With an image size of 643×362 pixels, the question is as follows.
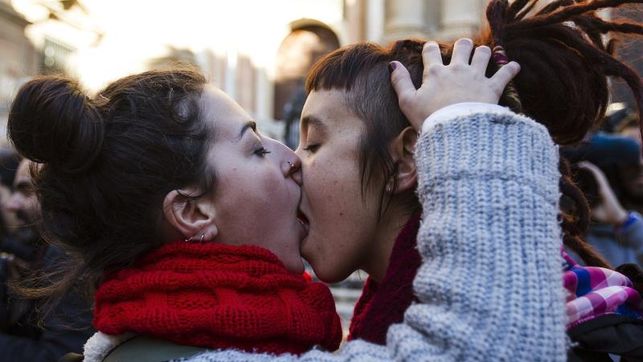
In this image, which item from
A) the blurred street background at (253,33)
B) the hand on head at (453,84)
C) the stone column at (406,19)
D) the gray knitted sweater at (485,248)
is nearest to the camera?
the gray knitted sweater at (485,248)

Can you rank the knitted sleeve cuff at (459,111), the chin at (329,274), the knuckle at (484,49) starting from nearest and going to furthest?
the knitted sleeve cuff at (459,111)
the knuckle at (484,49)
the chin at (329,274)

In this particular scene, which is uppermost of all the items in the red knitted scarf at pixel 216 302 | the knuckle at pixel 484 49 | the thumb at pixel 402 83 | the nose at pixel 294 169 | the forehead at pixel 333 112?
the knuckle at pixel 484 49

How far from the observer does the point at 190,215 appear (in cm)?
198

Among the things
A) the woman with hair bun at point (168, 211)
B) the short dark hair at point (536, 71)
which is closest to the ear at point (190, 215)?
the woman with hair bun at point (168, 211)

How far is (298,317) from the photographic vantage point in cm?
180

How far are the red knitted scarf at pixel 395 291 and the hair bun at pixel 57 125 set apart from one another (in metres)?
0.81

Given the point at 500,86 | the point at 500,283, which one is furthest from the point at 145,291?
the point at 500,86

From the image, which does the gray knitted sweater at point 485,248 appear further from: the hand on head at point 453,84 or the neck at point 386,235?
the neck at point 386,235

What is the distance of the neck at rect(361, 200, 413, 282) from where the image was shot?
1944 millimetres

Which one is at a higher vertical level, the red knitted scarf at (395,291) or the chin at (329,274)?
the red knitted scarf at (395,291)

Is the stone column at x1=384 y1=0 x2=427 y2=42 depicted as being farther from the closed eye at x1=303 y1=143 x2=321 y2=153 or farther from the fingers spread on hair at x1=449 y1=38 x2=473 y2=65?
the fingers spread on hair at x1=449 y1=38 x2=473 y2=65

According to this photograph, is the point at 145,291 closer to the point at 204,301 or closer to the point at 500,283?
the point at 204,301

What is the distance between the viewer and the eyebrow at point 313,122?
2.00 meters

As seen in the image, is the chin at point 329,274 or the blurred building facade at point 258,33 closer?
the chin at point 329,274
